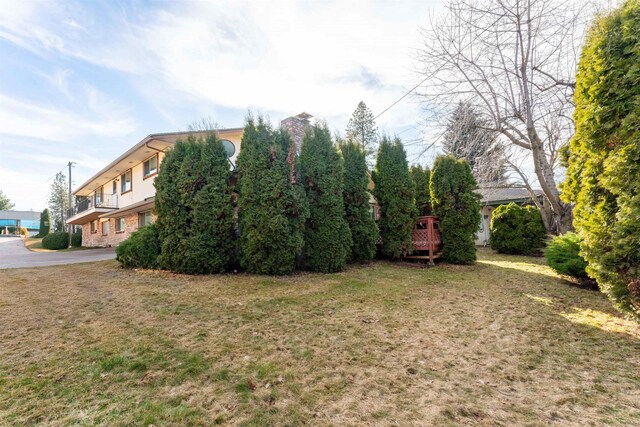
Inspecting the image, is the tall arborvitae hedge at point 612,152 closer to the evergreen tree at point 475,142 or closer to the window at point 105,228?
the evergreen tree at point 475,142

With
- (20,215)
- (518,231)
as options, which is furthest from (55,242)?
(20,215)

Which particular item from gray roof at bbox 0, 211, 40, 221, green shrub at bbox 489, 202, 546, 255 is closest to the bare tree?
green shrub at bbox 489, 202, 546, 255

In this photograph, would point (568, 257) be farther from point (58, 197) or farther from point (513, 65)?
point (58, 197)

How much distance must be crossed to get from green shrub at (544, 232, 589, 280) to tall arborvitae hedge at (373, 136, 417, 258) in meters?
3.50

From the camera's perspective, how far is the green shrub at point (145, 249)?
7504 millimetres

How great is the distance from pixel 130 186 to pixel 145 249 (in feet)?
39.0

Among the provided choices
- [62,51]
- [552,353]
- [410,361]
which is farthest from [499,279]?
[62,51]

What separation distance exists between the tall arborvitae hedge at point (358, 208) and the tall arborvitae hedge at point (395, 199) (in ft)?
2.59

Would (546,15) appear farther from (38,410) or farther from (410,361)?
(38,410)

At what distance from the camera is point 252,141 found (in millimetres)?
7098

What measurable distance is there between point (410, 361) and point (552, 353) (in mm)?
1692

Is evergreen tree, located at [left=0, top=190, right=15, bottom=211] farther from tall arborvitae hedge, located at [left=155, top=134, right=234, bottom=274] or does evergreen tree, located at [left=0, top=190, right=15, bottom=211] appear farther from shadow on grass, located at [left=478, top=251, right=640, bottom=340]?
shadow on grass, located at [left=478, top=251, right=640, bottom=340]

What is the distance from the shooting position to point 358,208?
843 centimetres

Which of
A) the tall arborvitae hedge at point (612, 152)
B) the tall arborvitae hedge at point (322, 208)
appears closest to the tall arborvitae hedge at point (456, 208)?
the tall arborvitae hedge at point (322, 208)
